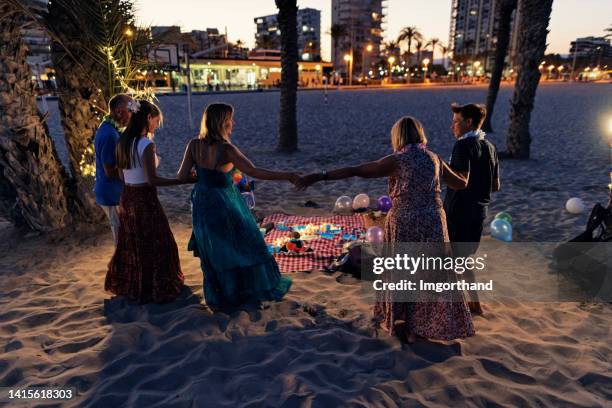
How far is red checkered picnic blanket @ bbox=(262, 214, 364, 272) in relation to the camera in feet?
17.5

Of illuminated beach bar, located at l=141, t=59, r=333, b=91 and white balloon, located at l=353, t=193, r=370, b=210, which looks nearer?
white balloon, located at l=353, t=193, r=370, b=210

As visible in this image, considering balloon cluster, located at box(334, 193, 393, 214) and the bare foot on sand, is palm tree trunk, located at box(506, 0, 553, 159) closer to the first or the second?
balloon cluster, located at box(334, 193, 393, 214)

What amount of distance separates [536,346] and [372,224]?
320 centimetres

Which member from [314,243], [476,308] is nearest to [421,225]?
[476,308]

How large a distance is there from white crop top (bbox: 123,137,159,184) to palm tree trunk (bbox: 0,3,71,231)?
112 inches

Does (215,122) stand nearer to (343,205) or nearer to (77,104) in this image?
(77,104)

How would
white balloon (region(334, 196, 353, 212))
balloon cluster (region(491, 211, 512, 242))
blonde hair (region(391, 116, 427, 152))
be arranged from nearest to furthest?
blonde hair (region(391, 116, 427, 152))
balloon cluster (region(491, 211, 512, 242))
white balloon (region(334, 196, 353, 212))

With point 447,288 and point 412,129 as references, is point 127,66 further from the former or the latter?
point 447,288

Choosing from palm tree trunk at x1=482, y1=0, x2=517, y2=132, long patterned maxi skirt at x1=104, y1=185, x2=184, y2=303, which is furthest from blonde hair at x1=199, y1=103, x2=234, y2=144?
palm tree trunk at x1=482, y1=0, x2=517, y2=132

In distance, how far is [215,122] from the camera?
3643 millimetres

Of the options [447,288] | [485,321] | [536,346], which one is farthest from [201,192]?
[536,346]

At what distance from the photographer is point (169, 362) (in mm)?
3377

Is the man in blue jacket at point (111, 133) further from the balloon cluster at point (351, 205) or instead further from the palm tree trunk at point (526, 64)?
the palm tree trunk at point (526, 64)

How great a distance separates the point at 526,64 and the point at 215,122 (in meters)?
10.9
